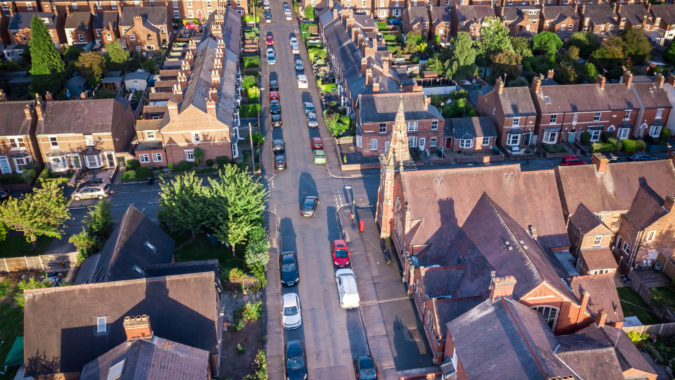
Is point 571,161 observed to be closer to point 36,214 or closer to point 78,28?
point 36,214

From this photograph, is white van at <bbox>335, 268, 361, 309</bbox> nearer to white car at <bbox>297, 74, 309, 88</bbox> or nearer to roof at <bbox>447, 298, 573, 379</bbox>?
roof at <bbox>447, 298, 573, 379</bbox>

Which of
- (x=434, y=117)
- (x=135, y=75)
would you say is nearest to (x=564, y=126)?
(x=434, y=117)

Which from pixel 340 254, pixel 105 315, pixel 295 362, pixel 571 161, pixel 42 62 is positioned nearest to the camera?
pixel 105 315

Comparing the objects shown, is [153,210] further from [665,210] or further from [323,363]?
[665,210]

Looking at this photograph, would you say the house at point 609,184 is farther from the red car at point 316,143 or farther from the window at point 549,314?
the red car at point 316,143

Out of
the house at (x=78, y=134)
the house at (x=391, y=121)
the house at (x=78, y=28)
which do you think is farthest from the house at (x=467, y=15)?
the house at (x=78, y=28)

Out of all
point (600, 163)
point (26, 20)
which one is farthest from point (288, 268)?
point (26, 20)
